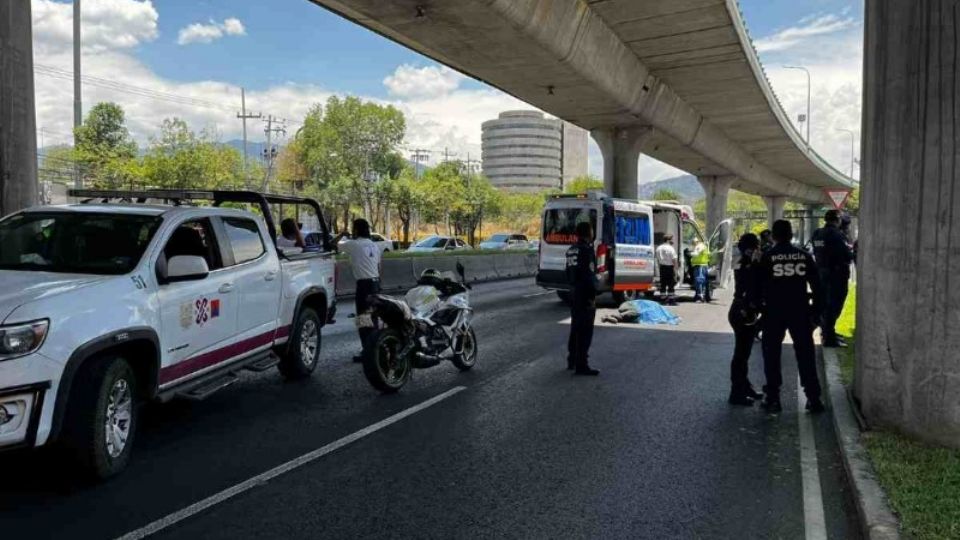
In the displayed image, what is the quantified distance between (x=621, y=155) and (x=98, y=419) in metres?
22.1

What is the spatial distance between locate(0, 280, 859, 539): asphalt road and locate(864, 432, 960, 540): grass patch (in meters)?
0.31

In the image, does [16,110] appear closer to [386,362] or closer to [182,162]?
[386,362]

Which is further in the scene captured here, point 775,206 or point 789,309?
point 775,206

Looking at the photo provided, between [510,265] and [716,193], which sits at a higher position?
[716,193]

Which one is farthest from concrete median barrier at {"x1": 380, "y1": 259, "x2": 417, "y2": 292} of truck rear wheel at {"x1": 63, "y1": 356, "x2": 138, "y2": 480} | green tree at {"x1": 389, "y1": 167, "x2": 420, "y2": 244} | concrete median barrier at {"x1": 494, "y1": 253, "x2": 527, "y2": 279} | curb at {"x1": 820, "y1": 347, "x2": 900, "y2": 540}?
green tree at {"x1": 389, "y1": 167, "x2": 420, "y2": 244}

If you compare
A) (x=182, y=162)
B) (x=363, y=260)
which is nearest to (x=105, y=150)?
(x=182, y=162)

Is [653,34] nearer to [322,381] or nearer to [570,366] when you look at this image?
[570,366]

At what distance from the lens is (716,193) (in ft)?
134

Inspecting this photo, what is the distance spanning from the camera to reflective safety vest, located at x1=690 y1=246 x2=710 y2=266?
18641 millimetres

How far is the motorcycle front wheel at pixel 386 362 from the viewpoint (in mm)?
7387

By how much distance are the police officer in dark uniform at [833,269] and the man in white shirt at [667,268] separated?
22.8 ft

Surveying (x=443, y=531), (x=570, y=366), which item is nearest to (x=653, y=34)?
(x=570, y=366)

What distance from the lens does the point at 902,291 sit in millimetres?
5828

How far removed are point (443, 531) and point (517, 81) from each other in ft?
50.7
